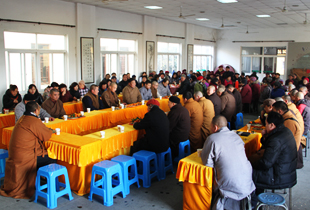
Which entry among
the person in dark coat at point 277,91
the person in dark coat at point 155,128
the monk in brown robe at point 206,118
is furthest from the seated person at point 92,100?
the person in dark coat at point 277,91

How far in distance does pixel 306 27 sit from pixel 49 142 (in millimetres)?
16428

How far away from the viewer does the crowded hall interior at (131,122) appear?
11.8 ft

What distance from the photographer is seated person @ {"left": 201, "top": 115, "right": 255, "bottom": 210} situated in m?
3.29

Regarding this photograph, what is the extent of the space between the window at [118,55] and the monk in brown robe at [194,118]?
6.66 meters

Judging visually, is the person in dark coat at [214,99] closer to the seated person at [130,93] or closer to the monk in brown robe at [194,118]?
the monk in brown robe at [194,118]

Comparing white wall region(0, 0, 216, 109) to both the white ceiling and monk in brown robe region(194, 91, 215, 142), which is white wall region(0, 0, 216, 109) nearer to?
the white ceiling

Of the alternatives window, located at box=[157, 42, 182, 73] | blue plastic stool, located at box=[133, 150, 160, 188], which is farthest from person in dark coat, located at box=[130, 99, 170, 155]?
window, located at box=[157, 42, 182, 73]

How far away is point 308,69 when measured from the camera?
16.4 m

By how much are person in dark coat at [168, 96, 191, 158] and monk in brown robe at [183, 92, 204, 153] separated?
41cm

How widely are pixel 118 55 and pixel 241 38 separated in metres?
9.79

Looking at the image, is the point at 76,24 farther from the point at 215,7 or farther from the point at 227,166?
the point at 227,166

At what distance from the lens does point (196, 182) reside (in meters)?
3.56

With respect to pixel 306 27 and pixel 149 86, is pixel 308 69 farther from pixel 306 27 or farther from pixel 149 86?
pixel 149 86

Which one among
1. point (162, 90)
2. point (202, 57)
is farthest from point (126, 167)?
point (202, 57)
